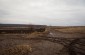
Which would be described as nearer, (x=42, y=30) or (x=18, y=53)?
(x=18, y=53)

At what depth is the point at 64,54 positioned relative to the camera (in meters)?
9.07

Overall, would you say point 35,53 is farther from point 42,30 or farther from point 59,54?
point 42,30

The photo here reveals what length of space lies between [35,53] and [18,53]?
133 centimetres

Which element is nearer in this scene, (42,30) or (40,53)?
(40,53)

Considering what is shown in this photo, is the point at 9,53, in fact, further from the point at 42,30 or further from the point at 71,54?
the point at 42,30

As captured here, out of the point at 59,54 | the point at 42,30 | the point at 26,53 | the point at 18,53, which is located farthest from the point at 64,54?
the point at 42,30

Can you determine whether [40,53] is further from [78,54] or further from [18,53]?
[78,54]

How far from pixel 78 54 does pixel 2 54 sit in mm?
5683

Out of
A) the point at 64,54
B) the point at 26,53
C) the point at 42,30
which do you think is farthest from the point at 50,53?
the point at 42,30

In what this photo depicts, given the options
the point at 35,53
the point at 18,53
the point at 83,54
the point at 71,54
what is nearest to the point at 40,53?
the point at 35,53

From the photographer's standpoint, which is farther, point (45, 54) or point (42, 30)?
point (42, 30)

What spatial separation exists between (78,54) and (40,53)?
2.87 m

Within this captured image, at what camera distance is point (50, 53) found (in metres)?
9.29

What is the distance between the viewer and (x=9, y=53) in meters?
9.10
